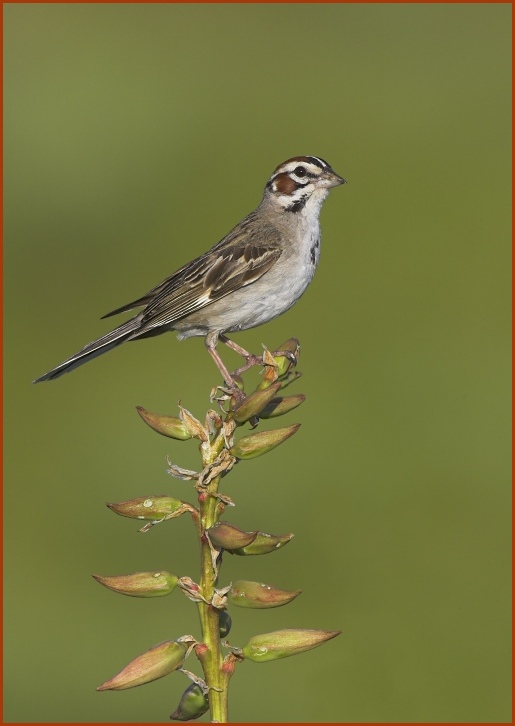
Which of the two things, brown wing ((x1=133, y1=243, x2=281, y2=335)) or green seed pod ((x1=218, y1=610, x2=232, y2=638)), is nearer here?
green seed pod ((x1=218, y1=610, x2=232, y2=638))

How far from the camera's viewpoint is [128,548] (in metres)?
10.1

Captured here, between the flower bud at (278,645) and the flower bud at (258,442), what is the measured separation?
0.37m

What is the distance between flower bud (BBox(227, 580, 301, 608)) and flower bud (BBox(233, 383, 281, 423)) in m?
0.42

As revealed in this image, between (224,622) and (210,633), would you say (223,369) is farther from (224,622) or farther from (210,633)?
(210,633)

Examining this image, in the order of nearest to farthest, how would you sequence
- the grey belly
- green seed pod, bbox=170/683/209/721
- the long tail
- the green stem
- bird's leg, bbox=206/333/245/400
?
the green stem
green seed pod, bbox=170/683/209/721
bird's leg, bbox=206/333/245/400
the long tail
the grey belly

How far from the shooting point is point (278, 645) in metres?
2.61

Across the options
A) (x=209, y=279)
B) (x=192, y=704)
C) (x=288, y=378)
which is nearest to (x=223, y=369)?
(x=209, y=279)

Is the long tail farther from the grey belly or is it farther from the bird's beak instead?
the bird's beak

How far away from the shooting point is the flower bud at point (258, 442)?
2.70 metres

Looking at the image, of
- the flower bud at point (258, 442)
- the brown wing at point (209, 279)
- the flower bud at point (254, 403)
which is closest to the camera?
the flower bud at point (258, 442)

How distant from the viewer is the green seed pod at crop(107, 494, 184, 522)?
8.53 ft

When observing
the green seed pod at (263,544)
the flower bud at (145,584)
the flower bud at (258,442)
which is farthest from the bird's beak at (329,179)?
the flower bud at (145,584)

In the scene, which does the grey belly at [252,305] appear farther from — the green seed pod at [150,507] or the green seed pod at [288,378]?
the green seed pod at [150,507]

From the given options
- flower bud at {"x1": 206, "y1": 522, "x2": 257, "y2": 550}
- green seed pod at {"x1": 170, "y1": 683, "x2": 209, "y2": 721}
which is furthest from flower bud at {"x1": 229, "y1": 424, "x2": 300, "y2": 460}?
green seed pod at {"x1": 170, "y1": 683, "x2": 209, "y2": 721}
